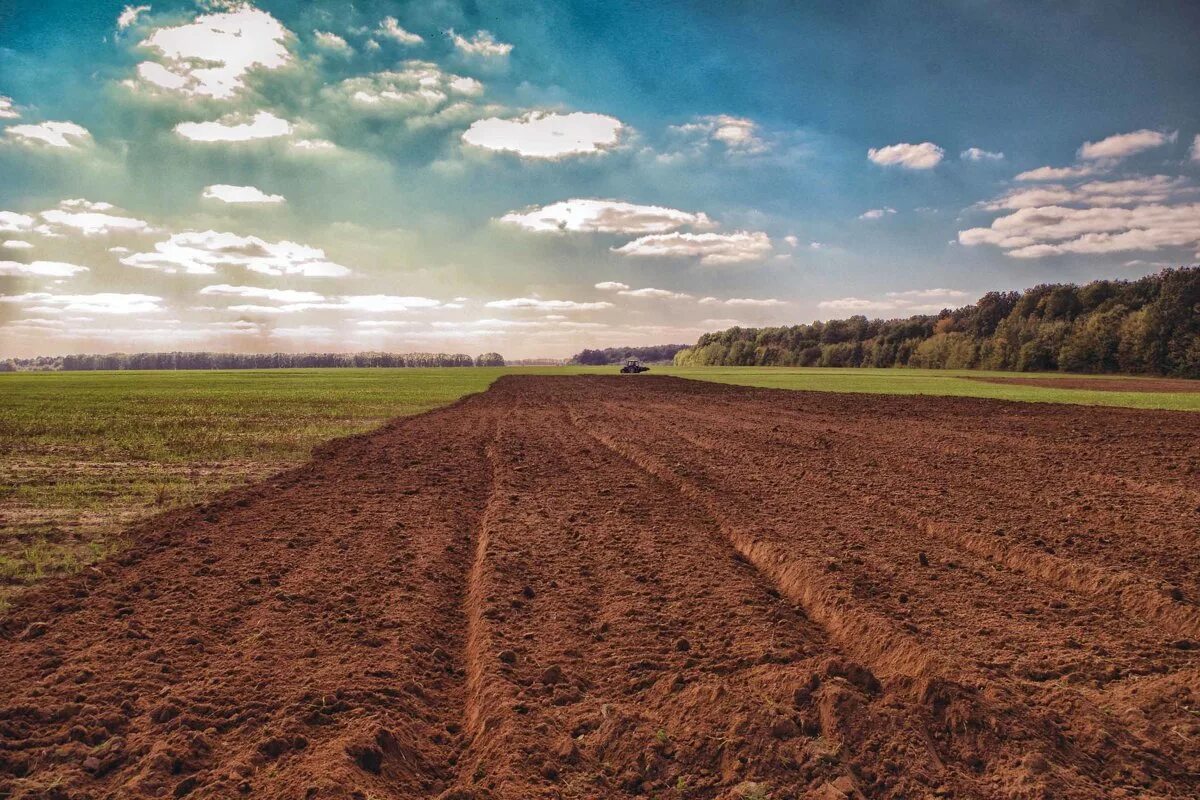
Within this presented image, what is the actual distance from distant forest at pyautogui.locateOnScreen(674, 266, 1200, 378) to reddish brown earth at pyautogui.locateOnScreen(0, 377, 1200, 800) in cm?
8384

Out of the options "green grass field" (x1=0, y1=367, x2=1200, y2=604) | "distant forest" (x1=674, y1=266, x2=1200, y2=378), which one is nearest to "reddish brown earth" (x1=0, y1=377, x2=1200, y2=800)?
"green grass field" (x1=0, y1=367, x2=1200, y2=604)

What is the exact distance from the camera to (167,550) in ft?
26.0

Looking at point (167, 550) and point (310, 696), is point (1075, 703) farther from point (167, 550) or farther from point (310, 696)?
point (167, 550)

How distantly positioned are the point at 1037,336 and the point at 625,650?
101363 millimetres

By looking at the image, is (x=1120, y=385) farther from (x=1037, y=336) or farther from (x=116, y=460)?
(x=116, y=460)

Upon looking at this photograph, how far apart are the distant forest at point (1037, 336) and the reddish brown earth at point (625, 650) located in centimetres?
8384

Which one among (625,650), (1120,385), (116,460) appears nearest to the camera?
(625,650)

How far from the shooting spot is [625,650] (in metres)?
5.21

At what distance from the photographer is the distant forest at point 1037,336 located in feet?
245

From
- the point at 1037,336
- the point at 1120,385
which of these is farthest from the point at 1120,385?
the point at 1037,336

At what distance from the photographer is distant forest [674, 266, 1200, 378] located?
74.6 metres

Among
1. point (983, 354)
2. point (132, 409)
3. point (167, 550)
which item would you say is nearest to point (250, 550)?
point (167, 550)

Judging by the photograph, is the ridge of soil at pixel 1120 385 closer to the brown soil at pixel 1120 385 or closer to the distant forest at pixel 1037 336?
the brown soil at pixel 1120 385

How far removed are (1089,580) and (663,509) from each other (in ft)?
17.1
